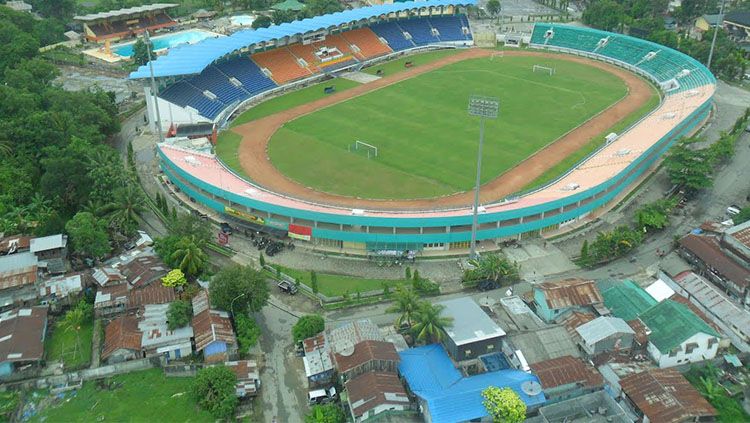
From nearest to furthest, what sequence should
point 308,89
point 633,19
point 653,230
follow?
1. point 653,230
2. point 308,89
3. point 633,19

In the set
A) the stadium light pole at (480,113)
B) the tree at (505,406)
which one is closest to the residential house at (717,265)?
the stadium light pole at (480,113)

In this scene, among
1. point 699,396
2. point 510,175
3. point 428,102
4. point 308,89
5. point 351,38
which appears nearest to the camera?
point 699,396

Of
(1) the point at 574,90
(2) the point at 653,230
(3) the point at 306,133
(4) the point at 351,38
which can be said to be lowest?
(2) the point at 653,230

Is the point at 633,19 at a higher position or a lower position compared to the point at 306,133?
higher

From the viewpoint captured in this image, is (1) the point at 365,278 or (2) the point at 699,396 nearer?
(2) the point at 699,396

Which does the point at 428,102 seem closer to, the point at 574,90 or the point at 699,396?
the point at 574,90

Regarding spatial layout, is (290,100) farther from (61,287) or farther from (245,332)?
(245,332)

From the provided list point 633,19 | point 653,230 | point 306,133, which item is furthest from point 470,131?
point 633,19

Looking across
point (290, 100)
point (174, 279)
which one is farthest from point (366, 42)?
point (174, 279)

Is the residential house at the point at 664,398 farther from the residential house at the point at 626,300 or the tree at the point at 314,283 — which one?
the tree at the point at 314,283
